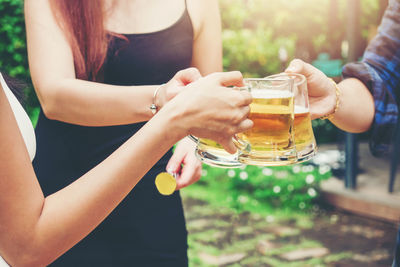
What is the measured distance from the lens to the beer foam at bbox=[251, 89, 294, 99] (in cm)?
115

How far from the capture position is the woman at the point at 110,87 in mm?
1601

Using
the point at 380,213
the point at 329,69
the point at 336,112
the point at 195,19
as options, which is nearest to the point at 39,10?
the point at 195,19

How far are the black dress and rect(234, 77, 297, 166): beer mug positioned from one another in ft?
2.37

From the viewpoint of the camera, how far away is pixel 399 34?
1.48 metres

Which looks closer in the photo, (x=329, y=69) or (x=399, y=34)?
(x=399, y=34)

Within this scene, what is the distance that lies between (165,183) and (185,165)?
209mm

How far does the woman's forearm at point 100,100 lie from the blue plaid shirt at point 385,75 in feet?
2.70

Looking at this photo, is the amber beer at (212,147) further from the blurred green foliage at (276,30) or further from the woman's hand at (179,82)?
the blurred green foliage at (276,30)

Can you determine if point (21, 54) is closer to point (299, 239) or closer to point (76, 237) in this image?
point (299, 239)

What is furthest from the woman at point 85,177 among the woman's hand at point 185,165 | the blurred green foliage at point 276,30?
the blurred green foliage at point 276,30

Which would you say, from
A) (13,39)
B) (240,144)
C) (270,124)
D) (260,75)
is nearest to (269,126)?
(270,124)

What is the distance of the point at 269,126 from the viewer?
1164 mm

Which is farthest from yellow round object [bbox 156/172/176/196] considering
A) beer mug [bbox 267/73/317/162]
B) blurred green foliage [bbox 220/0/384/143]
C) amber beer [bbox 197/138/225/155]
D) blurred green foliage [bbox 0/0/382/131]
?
blurred green foliage [bbox 220/0/384/143]

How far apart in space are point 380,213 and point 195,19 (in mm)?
3348
